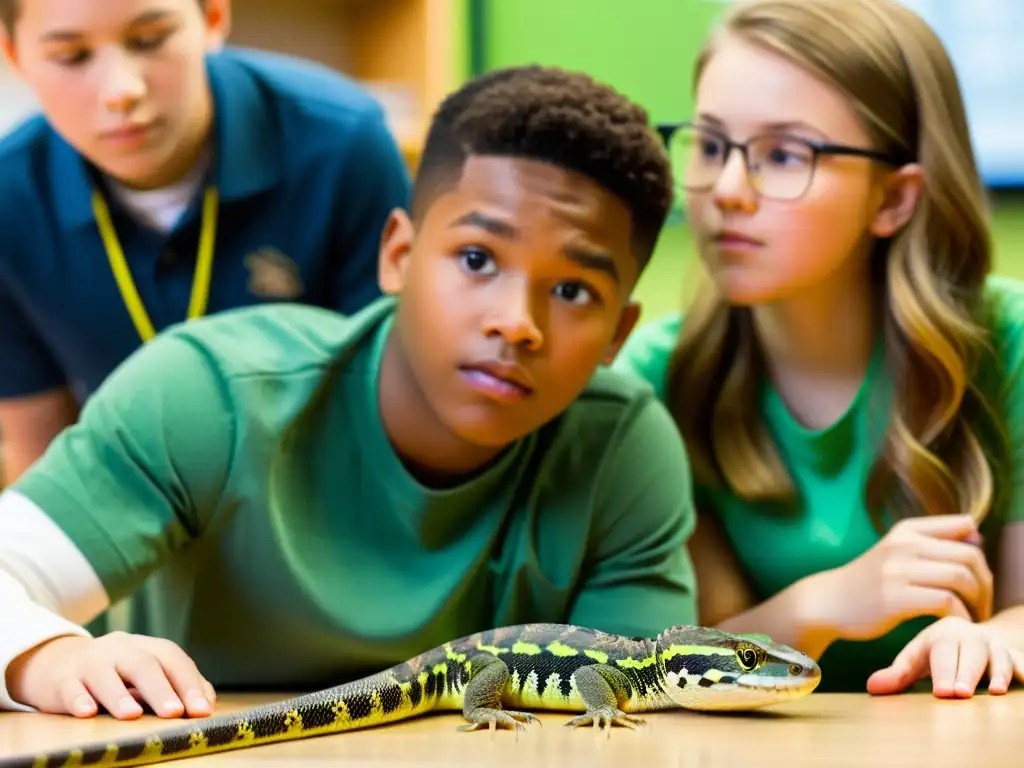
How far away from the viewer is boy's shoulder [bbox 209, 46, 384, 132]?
4.71 ft

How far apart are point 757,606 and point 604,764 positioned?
0.56 m

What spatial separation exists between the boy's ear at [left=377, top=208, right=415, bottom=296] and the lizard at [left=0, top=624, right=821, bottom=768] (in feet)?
1.06

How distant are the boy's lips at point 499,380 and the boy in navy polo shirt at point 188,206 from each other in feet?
1.62

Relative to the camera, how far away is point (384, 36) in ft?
7.30

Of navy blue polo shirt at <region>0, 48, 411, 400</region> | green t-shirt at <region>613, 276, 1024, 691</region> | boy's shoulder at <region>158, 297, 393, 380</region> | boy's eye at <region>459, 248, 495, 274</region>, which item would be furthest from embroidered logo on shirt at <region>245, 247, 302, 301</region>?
boy's eye at <region>459, 248, 495, 274</region>

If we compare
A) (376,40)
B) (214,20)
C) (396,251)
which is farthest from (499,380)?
(376,40)

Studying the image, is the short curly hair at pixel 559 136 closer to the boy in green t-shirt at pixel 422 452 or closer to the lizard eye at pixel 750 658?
the boy in green t-shirt at pixel 422 452

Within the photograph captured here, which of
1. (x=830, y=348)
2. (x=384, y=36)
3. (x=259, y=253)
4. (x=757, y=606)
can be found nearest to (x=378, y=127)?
(x=259, y=253)

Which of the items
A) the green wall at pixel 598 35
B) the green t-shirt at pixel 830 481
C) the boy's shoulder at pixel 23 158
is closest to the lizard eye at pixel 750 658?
the green t-shirt at pixel 830 481

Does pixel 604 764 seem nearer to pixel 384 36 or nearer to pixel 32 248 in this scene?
pixel 32 248

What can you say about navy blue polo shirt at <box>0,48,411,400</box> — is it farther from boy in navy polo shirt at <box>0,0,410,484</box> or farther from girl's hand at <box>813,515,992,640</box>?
girl's hand at <box>813,515,992,640</box>

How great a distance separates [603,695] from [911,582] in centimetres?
40

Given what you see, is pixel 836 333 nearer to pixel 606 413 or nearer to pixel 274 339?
pixel 606 413

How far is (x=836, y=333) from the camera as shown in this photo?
132 centimetres
